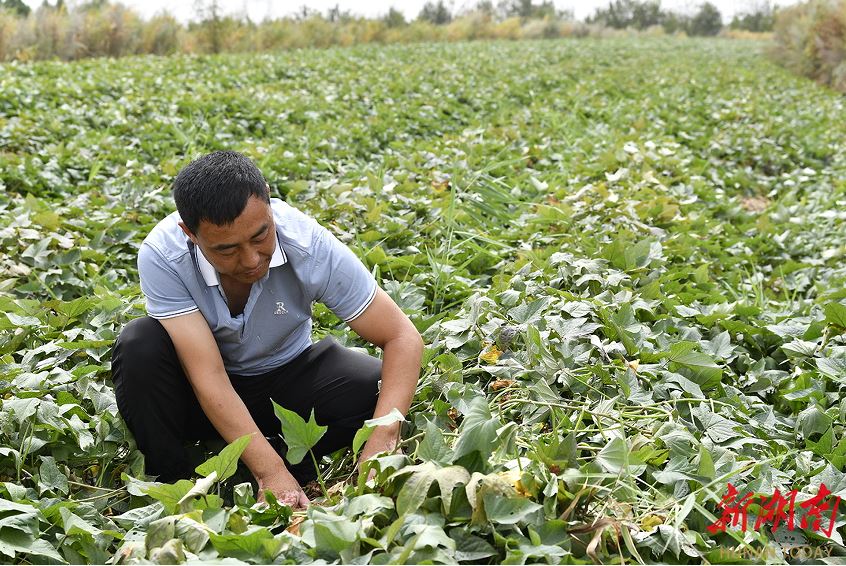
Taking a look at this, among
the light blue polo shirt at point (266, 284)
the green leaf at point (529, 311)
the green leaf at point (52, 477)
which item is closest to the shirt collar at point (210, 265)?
the light blue polo shirt at point (266, 284)

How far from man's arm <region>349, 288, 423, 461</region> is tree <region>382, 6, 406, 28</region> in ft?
82.0

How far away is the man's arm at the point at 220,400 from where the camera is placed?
6.55 ft

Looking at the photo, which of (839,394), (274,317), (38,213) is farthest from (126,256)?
(839,394)

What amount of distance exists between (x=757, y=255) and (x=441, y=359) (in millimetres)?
2556

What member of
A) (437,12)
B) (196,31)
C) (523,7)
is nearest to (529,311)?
(196,31)

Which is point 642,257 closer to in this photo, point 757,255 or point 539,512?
point 757,255

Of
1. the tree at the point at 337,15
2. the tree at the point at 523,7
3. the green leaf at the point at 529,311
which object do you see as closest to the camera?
the green leaf at the point at 529,311

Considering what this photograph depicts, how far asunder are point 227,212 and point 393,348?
58 cm

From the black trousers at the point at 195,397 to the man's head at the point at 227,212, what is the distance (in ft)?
1.08

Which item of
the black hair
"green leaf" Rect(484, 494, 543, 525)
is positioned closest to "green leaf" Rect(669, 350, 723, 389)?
"green leaf" Rect(484, 494, 543, 525)

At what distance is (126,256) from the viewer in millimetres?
3678

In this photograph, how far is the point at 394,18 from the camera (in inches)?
1034

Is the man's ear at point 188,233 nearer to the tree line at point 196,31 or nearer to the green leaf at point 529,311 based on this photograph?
the green leaf at point 529,311

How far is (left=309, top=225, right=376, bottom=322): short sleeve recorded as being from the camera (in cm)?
214
